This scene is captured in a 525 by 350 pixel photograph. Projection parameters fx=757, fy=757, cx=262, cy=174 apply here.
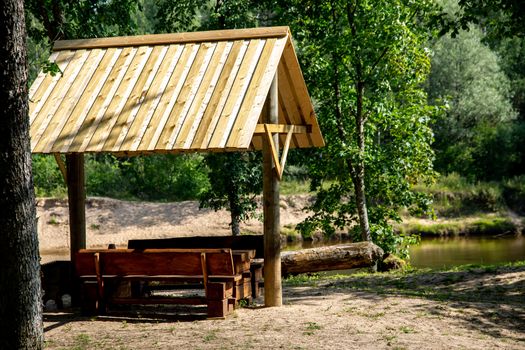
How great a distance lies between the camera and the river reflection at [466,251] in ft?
71.3

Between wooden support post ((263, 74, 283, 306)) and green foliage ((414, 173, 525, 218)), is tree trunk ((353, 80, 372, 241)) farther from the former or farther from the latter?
green foliage ((414, 173, 525, 218))

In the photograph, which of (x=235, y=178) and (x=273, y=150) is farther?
(x=235, y=178)

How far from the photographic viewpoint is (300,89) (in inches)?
485

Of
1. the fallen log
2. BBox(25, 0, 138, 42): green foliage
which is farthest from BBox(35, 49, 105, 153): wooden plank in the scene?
the fallen log

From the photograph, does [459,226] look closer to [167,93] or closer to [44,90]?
[167,93]

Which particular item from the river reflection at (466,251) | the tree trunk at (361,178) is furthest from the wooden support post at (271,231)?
the river reflection at (466,251)

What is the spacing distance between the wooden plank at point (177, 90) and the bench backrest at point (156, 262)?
159cm

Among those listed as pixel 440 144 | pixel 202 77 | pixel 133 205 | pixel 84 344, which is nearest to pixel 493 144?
pixel 440 144

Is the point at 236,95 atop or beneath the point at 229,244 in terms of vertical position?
atop

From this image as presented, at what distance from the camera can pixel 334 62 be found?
695 inches

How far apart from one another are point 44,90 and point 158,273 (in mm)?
3554

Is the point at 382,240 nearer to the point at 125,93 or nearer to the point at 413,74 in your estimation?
the point at 413,74

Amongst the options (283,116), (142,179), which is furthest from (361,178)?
(142,179)

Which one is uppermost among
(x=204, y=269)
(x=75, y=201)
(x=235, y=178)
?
(x=235, y=178)
